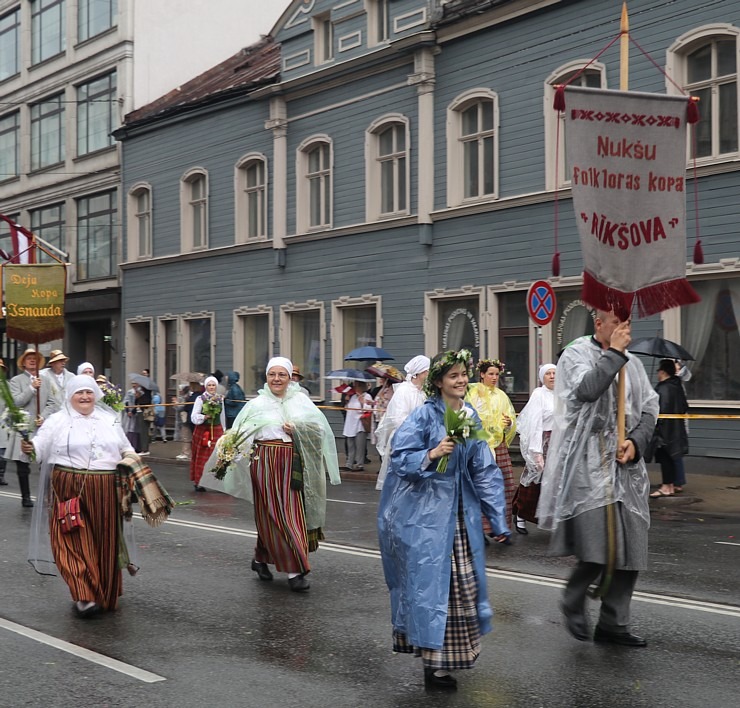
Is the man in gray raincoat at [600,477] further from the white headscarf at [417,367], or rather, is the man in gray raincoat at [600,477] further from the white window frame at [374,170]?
the white window frame at [374,170]

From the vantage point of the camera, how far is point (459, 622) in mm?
6070

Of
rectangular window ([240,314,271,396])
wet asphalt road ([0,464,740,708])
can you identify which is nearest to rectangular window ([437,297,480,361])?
rectangular window ([240,314,271,396])

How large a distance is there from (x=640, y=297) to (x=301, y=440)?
306 cm

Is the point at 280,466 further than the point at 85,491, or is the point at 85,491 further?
the point at 280,466

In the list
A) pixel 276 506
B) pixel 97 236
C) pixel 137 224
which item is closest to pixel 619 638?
pixel 276 506

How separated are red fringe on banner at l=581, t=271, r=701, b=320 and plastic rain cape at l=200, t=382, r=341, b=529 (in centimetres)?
282

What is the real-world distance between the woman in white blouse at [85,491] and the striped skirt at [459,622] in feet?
8.90

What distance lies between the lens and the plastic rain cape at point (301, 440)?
30.7ft

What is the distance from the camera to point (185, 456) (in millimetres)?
24938

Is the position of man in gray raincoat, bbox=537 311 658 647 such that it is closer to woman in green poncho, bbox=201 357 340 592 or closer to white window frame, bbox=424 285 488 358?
woman in green poncho, bbox=201 357 340 592

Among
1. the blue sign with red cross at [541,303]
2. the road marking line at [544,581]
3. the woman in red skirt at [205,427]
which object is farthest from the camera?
the woman in red skirt at [205,427]

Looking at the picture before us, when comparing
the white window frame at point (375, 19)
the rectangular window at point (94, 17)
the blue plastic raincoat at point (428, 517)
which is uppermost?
the rectangular window at point (94, 17)

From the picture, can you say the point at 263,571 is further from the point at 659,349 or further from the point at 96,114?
the point at 96,114

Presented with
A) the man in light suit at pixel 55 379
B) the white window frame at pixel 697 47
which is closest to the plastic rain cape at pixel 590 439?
the man in light suit at pixel 55 379
